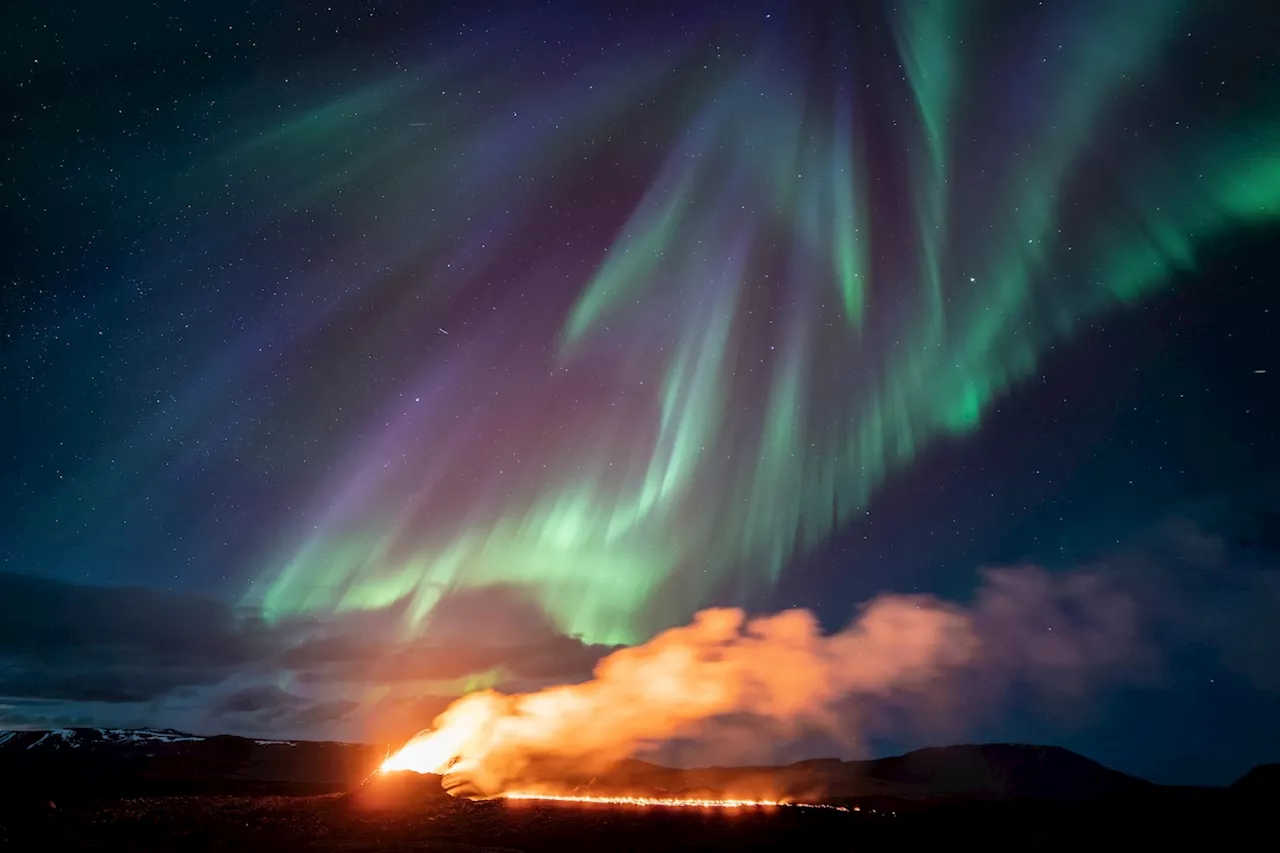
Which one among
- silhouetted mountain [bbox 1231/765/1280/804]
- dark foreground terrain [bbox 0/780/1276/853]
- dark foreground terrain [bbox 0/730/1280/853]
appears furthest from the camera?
silhouetted mountain [bbox 1231/765/1280/804]

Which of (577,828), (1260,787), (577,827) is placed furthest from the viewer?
(1260,787)

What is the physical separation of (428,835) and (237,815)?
5010 centimetres

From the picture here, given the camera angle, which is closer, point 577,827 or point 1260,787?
point 577,827

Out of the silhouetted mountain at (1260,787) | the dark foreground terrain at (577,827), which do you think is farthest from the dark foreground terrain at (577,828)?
the silhouetted mountain at (1260,787)

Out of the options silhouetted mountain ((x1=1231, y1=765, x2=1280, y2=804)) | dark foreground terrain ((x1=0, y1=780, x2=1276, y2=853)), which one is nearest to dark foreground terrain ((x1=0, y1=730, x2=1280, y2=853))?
dark foreground terrain ((x1=0, y1=780, x2=1276, y2=853))

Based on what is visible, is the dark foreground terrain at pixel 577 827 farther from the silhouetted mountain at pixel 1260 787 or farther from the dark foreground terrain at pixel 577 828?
the silhouetted mountain at pixel 1260 787

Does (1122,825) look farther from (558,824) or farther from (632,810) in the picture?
(558,824)

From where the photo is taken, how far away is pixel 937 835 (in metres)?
110

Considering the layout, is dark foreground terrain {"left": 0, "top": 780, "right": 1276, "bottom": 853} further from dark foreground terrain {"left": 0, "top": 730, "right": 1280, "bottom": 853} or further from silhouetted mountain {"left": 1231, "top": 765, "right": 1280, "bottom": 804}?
silhouetted mountain {"left": 1231, "top": 765, "right": 1280, "bottom": 804}

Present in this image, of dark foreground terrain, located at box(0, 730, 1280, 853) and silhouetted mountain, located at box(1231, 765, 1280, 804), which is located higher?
silhouetted mountain, located at box(1231, 765, 1280, 804)

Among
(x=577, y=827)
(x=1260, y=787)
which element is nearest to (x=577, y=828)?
(x=577, y=827)

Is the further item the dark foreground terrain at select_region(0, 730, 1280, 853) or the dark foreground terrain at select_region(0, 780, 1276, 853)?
the dark foreground terrain at select_region(0, 730, 1280, 853)

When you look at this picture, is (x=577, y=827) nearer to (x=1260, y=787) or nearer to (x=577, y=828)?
(x=577, y=828)

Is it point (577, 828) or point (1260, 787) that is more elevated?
point (1260, 787)
